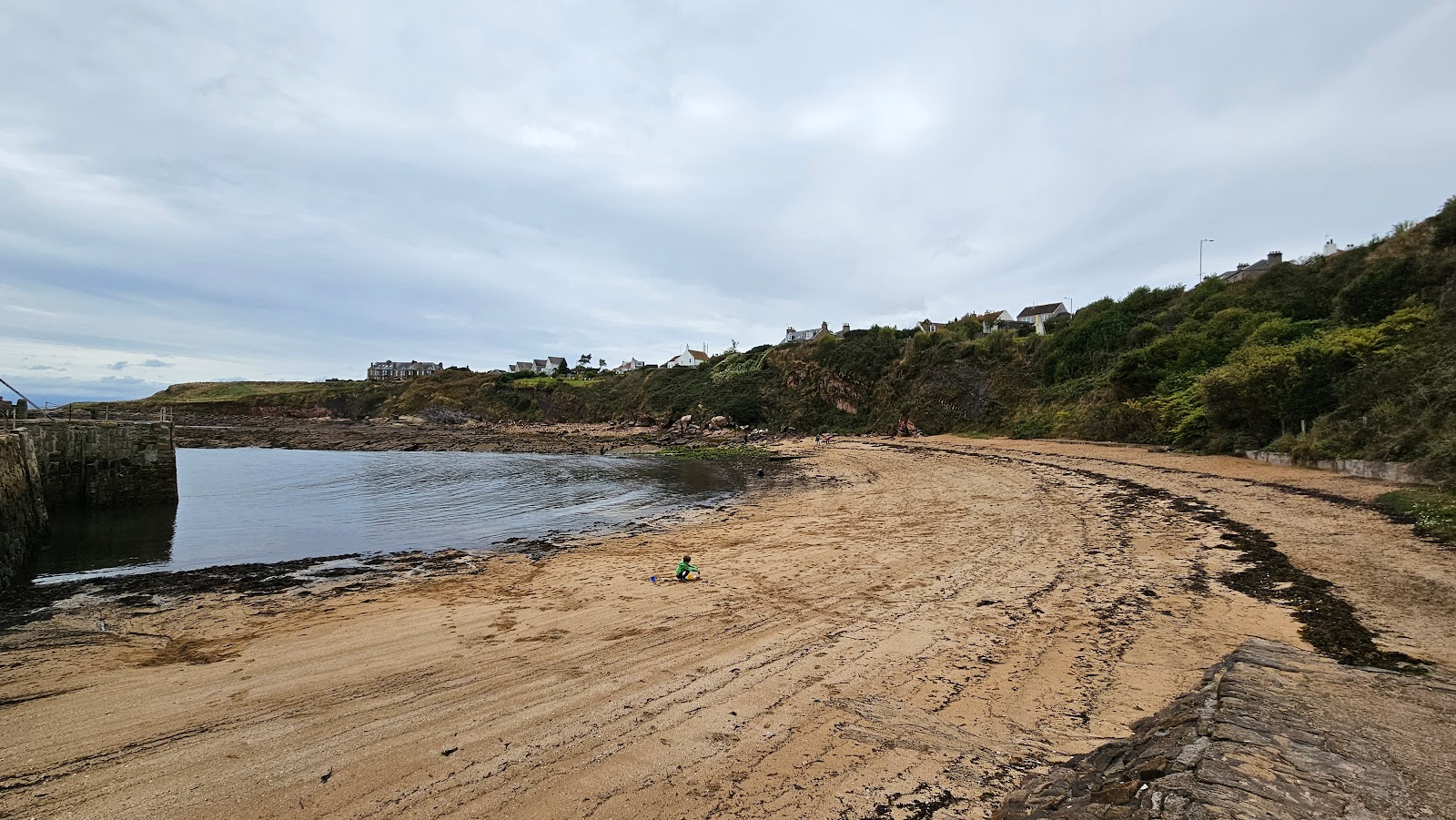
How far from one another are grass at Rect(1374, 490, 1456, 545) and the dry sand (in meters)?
0.51

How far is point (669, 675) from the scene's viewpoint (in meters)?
4.97

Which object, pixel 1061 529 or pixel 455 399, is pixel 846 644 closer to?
pixel 1061 529

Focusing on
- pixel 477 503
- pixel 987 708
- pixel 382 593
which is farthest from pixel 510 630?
pixel 477 503

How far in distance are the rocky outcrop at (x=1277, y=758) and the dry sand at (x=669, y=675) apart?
354 mm

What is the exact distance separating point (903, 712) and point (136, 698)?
621cm

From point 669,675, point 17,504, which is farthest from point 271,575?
point 669,675

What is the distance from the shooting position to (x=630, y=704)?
4426 millimetres

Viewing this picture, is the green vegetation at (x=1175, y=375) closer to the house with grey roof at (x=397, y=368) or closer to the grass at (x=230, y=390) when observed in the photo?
the grass at (x=230, y=390)

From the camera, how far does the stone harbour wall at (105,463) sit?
1535 centimetres

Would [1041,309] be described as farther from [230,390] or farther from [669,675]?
[230,390]

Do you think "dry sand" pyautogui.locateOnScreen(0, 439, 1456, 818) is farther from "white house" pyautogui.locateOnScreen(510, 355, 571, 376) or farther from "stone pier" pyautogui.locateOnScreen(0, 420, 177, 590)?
"white house" pyautogui.locateOnScreen(510, 355, 571, 376)

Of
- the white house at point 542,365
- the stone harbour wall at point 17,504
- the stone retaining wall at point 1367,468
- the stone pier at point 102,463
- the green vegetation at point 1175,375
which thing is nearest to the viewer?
the stone harbour wall at point 17,504

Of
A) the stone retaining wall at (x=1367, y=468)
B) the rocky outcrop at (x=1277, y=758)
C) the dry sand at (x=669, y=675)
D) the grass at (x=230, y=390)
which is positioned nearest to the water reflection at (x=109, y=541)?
the dry sand at (x=669, y=675)

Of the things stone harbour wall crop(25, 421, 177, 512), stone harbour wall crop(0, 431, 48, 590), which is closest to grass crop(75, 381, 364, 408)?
stone harbour wall crop(25, 421, 177, 512)
